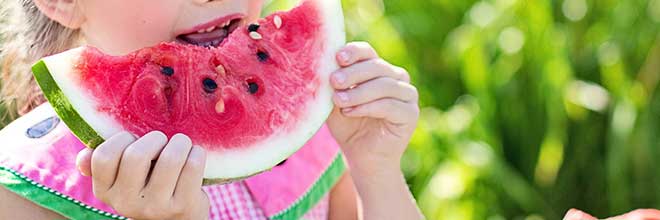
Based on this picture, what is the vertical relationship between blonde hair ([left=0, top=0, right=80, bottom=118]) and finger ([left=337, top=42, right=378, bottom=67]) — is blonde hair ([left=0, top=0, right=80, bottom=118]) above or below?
below

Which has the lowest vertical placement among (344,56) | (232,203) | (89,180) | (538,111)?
(538,111)

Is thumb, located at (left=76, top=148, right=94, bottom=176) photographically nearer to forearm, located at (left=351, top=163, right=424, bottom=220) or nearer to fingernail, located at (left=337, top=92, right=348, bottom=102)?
fingernail, located at (left=337, top=92, right=348, bottom=102)

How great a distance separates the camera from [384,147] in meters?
1.91

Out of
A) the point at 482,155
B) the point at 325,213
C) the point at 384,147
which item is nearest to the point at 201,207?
the point at 384,147

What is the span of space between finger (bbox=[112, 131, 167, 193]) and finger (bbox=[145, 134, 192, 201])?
1 cm

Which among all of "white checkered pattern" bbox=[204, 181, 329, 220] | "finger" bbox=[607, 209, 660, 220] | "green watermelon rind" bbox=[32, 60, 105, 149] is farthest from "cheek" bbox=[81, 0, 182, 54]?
"finger" bbox=[607, 209, 660, 220]

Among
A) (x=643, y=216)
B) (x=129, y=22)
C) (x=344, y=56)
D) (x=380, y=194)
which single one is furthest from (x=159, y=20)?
(x=643, y=216)

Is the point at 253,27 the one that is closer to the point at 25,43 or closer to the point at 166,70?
the point at 166,70

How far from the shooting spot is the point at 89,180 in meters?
1.85

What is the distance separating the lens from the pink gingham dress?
5.97ft

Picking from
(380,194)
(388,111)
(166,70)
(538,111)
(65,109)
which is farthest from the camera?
(538,111)

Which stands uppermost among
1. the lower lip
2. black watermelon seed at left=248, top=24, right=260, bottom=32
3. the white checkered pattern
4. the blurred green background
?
the lower lip

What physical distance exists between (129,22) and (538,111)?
1.77m

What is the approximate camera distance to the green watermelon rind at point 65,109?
1545mm
